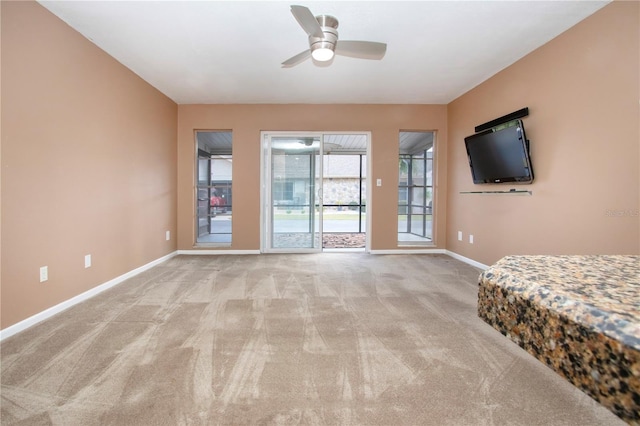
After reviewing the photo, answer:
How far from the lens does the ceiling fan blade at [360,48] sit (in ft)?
8.02

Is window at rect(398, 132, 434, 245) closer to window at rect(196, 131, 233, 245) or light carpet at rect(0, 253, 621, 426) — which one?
light carpet at rect(0, 253, 621, 426)

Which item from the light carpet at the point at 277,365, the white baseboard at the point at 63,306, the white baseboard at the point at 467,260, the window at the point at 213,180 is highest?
the window at the point at 213,180

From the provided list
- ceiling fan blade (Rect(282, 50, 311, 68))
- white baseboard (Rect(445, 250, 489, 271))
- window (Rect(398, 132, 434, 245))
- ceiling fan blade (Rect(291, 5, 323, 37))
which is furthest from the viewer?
window (Rect(398, 132, 434, 245))

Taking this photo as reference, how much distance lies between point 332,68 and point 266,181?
203 cm

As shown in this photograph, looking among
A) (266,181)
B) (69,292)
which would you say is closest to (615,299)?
(69,292)

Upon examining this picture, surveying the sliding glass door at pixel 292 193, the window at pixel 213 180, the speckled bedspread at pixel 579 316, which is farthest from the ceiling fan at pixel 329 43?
the window at pixel 213 180

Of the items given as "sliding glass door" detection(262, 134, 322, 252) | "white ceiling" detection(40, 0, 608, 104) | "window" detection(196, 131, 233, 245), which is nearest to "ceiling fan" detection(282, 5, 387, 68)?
"white ceiling" detection(40, 0, 608, 104)

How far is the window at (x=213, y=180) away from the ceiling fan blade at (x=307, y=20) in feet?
9.56

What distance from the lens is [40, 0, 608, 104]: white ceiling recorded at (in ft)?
7.69

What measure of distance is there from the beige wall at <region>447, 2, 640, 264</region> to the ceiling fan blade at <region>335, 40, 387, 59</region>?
1651mm

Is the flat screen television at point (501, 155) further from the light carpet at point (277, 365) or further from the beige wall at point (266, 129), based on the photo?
the light carpet at point (277, 365)

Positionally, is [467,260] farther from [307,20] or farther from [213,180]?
[213,180]

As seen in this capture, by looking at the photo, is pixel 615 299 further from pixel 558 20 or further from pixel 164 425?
pixel 558 20

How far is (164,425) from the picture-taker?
131 cm
